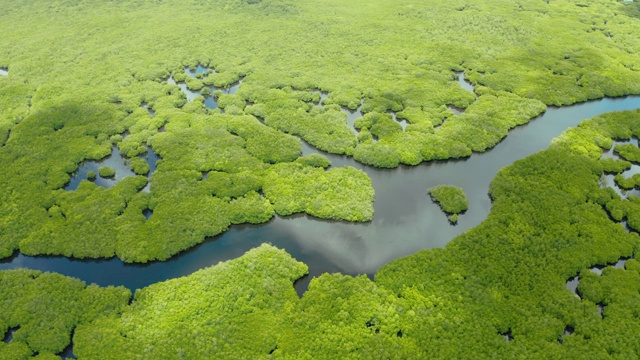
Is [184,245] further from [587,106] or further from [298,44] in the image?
[587,106]

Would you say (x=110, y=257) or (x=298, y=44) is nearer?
(x=110, y=257)

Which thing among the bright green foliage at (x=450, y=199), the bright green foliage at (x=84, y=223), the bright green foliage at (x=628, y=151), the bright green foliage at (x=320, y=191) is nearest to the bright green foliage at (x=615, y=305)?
the bright green foliage at (x=450, y=199)

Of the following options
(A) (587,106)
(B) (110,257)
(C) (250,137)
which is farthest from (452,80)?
(B) (110,257)

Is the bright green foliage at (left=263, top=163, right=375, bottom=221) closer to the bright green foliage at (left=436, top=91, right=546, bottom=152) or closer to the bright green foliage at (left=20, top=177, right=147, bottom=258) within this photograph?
the bright green foliage at (left=436, top=91, right=546, bottom=152)

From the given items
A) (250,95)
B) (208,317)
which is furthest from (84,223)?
(250,95)

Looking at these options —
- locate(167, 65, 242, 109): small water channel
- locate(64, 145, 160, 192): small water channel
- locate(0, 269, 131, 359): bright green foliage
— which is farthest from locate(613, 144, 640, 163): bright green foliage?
locate(0, 269, 131, 359): bright green foliage

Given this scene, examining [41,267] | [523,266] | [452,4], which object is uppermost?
[452,4]
